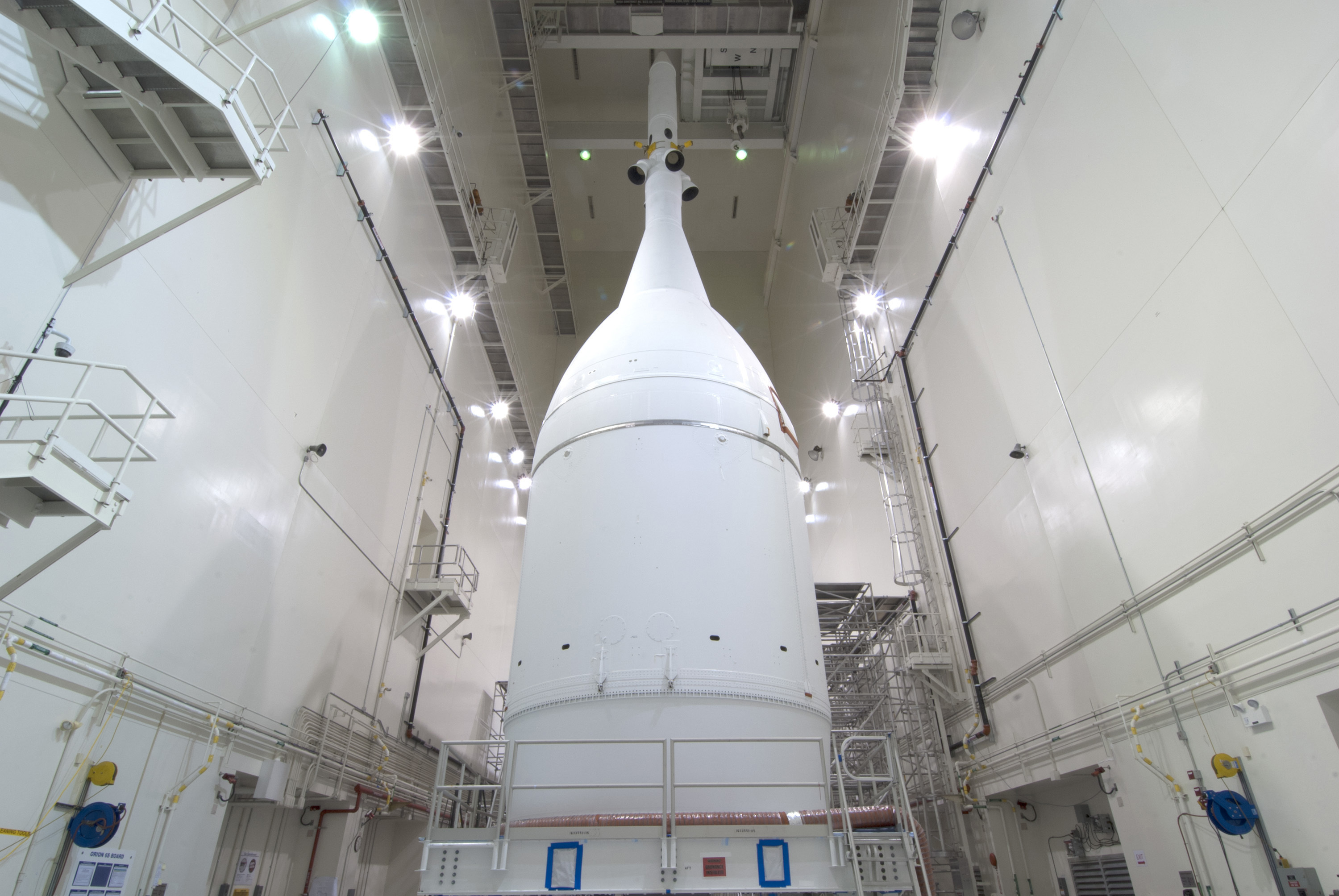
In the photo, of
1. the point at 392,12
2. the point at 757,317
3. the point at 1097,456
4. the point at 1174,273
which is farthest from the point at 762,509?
the point at 757,317

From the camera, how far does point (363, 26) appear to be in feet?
38.7

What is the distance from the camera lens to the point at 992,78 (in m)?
10.9

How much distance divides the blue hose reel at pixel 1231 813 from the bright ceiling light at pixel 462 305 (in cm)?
1486

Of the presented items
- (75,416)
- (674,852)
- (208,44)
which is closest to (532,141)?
(208,44)

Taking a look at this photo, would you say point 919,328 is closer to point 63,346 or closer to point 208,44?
point 208,44

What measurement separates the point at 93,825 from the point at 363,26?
37.9 feet

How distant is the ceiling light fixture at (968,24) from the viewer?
37.3ft

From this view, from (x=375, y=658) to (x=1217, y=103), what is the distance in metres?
13.1

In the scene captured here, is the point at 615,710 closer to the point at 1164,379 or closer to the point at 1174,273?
the point at 1164,379

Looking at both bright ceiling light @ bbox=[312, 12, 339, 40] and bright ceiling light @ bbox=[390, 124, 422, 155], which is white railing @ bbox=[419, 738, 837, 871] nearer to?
bright ceiling light @ bbox=[312, 12, 339, 40]

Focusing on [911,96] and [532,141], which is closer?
[911,96]

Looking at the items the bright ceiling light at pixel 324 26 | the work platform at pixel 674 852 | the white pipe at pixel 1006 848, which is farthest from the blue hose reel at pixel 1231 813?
the bright ceiling light at pixel 324 26

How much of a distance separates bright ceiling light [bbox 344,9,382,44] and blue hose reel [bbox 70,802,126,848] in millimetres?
10862

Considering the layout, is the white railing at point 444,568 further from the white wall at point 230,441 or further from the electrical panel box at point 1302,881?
the electrical panel box at point 1302,881
